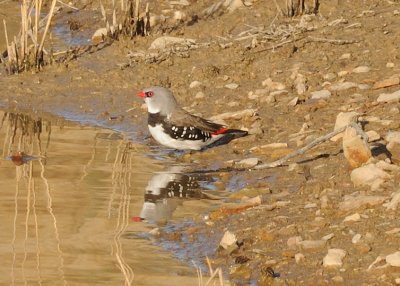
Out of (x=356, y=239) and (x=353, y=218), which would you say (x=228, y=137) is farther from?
(x=356, y=239)

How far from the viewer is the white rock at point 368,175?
8.24 meters

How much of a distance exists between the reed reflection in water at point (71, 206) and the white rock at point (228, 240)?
1.20 feet

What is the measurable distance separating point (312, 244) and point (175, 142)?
3101mm

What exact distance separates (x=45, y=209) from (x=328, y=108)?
11.3 feet

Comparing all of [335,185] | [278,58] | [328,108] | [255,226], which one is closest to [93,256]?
[255,226]

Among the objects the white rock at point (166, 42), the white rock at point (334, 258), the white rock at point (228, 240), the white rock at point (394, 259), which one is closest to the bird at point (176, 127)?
the white rock at point (228, 240)

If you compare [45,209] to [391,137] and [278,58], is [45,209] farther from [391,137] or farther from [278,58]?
[278,58]

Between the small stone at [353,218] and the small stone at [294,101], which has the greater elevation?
the small stone at [294,101]

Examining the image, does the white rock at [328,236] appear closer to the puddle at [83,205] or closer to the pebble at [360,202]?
the pebble at [360,202]

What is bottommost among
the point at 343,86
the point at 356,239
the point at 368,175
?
the point at 356,239

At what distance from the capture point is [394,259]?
6645 mm

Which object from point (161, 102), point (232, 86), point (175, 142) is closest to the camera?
point (175, 142)

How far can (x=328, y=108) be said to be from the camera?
10.8 meters

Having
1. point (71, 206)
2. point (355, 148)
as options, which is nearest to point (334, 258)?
point (355, 148)
